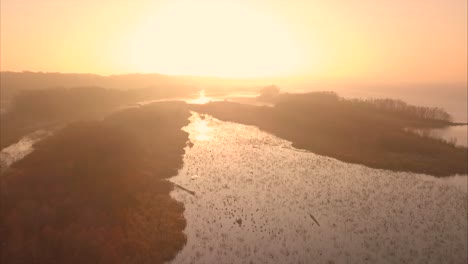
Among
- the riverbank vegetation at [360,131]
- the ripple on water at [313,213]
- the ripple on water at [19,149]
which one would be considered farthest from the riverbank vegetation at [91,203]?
the riverbank vegetation at [360,131]

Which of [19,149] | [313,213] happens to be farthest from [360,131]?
[19,149]

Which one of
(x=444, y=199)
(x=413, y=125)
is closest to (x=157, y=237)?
(x=444, y=199)

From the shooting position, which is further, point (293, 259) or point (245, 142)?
point (245, 142)

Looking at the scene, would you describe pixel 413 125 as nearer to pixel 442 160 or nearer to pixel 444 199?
pixel 442 160

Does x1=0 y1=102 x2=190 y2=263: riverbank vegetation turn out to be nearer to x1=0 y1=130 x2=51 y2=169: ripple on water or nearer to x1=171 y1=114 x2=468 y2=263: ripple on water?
x1=171 y1=114 x2=468 y2=263: ripple on water

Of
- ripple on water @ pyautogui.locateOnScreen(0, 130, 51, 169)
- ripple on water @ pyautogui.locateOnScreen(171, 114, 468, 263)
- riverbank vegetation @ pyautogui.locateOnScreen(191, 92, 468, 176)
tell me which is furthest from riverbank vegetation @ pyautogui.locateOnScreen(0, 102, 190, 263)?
riverbank vegetation @ pyautogui.locateOnScreen(191, 92, 468, 176)

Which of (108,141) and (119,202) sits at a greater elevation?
(108,141)

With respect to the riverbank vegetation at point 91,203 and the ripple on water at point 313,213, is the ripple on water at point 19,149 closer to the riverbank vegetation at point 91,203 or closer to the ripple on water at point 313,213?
the riverbank vegetation at point 91,203
